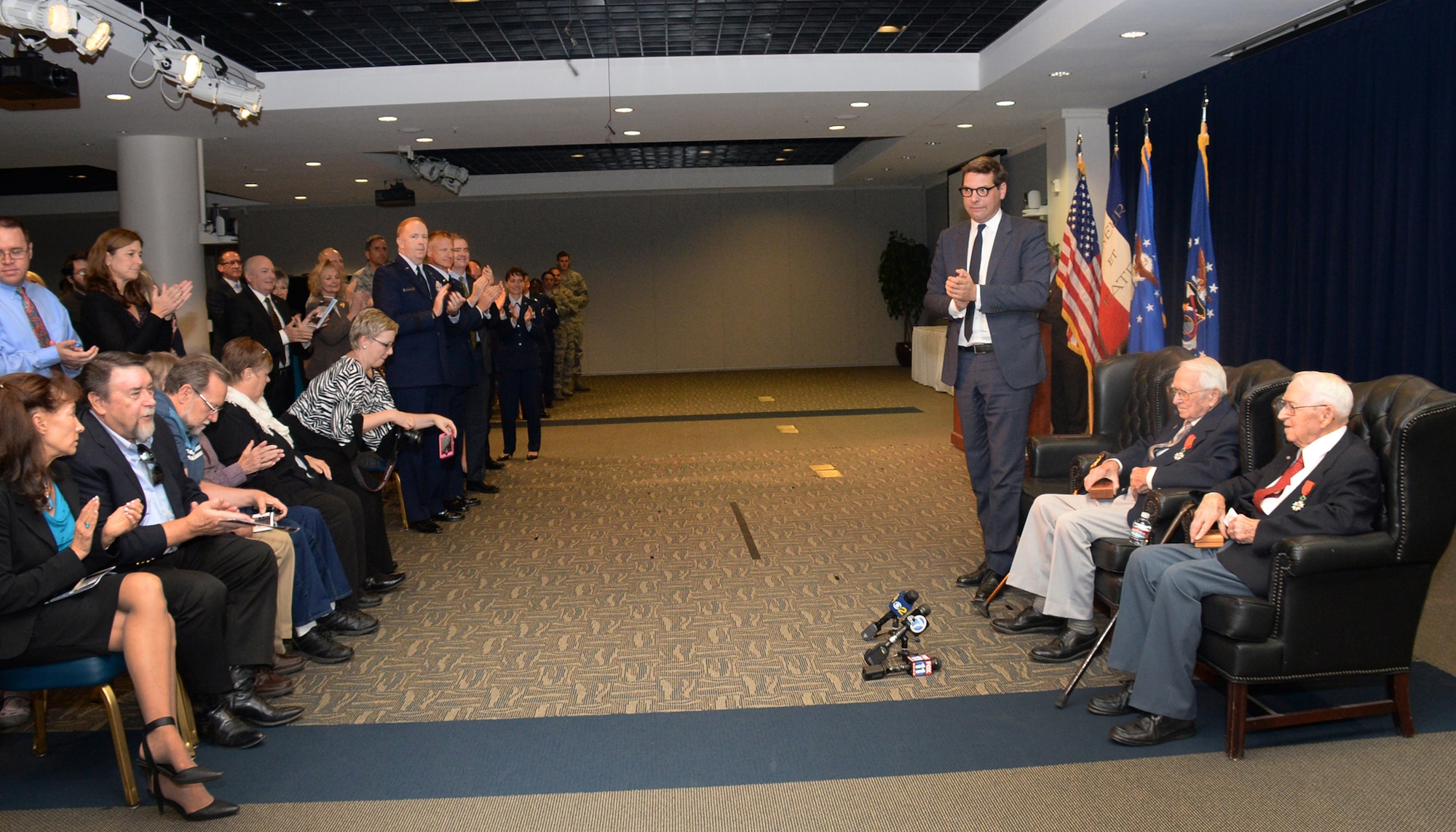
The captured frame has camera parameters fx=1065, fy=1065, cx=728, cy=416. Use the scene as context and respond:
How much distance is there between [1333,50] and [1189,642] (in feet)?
16.6

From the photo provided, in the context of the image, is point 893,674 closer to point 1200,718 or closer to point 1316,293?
point 1200,718

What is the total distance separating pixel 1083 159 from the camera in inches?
377

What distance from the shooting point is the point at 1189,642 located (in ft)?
9.92

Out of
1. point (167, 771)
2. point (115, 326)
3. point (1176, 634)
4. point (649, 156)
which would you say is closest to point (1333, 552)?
point (1176, 634)

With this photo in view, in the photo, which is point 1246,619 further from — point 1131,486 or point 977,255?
point 977,255

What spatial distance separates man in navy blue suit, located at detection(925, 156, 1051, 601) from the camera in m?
4.27

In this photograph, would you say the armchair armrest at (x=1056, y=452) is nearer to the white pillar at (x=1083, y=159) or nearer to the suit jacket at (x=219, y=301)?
the suit jacket at (x=219, y=301)

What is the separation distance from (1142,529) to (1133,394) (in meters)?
1.42

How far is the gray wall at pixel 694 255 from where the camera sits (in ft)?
57.7

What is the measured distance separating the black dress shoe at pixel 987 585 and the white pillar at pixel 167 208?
7.62m

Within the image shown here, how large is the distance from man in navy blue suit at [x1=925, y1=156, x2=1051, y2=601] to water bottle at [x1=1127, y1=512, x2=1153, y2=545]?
2.86 feet

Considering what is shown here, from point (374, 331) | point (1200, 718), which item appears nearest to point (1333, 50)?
point (1200, 718)

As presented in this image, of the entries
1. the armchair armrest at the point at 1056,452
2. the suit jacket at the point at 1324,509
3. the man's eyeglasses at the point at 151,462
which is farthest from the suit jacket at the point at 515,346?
the suit jacket at the point at 1324,509

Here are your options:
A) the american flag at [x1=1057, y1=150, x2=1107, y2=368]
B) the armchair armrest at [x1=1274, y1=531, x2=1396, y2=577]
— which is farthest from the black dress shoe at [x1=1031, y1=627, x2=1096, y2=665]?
the american flag at [x1=1057, y1=150, x2=1107, y2=368]
